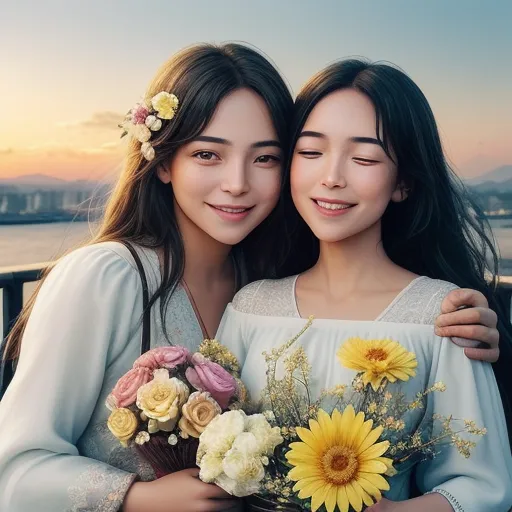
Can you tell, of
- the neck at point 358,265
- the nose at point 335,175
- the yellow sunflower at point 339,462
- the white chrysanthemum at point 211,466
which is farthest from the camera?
the neck at point 358,265

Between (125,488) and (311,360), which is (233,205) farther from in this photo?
(125,488)

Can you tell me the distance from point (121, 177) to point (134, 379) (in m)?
0.93

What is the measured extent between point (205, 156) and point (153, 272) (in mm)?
356

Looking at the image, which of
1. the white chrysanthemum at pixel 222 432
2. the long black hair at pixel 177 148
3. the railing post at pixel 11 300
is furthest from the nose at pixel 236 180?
the railing post at pixel 11 300

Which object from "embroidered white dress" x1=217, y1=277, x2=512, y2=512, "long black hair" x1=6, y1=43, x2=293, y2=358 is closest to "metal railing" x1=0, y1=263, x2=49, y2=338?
"long black hair" x1=6, y1=43, x2=293, y2=358

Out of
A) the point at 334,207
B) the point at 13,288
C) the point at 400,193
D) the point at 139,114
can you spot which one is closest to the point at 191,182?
the point at 139,114

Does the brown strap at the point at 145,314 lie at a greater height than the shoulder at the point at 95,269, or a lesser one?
lesser

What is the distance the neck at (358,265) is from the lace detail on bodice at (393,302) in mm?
88

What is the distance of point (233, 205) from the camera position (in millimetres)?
2264

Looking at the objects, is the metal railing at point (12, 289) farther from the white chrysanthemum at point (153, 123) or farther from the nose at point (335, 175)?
the nose at point (335, 175)

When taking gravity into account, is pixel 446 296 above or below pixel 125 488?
above

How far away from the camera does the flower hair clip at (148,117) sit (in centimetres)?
231

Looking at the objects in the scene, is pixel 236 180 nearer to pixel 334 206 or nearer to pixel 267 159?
pixel 267 159

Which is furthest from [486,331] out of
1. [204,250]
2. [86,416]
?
[86,416]
